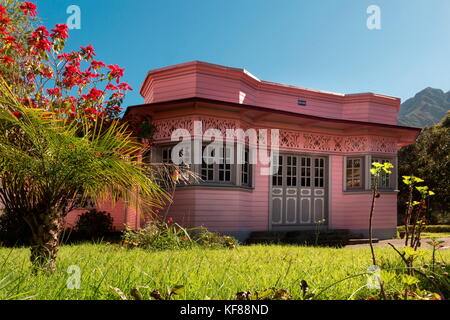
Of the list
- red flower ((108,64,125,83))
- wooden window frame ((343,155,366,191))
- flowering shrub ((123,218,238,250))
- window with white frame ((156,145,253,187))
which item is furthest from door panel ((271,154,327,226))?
red flower ((108,64,125,83))

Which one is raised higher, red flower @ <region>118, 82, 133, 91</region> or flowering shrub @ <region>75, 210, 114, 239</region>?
red flower @ <region>118, 82, 133, 91</region>

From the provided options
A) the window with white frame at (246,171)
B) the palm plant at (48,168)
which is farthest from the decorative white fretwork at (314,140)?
the palm plant at (48,168)

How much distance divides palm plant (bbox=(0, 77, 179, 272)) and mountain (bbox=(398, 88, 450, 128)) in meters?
80.5

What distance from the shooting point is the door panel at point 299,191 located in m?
12.6

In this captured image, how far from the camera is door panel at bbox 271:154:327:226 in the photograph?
12645mm

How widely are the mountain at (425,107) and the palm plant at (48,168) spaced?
8046 centimetres

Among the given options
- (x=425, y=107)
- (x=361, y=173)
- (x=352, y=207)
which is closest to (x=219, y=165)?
(x=352, y=207)

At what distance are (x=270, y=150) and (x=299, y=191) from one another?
5.63 ft

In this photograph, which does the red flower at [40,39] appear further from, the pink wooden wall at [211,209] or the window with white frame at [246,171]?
the window with white frame at [246,171]

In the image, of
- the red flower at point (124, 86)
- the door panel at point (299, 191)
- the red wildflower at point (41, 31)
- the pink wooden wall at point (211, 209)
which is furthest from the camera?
the door panel at point (299, 191)

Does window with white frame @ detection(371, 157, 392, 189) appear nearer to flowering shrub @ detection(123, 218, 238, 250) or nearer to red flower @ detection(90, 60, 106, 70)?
flowering shrub @ detection(123, 218, 238, 250)

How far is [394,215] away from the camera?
13.5 meters
